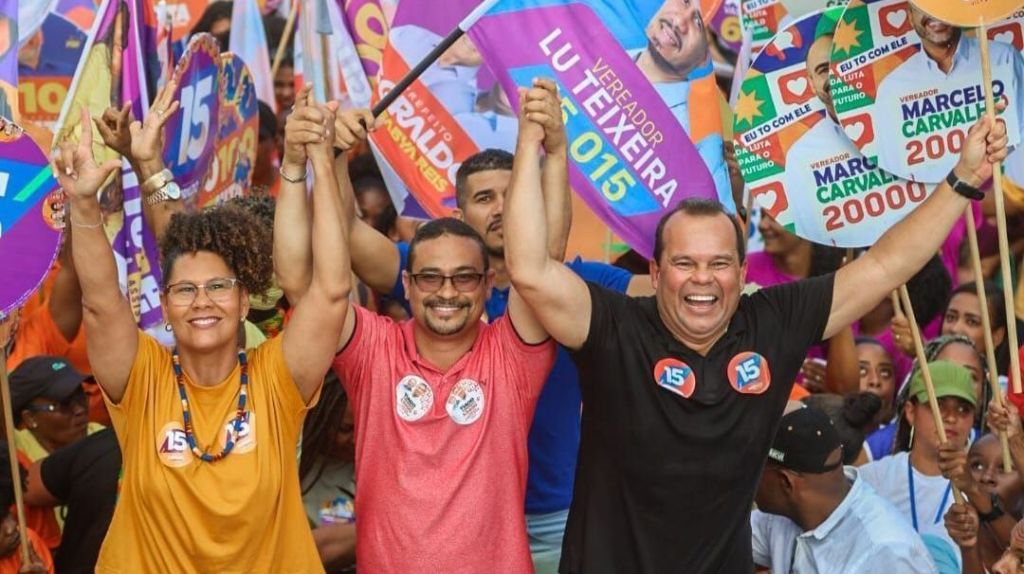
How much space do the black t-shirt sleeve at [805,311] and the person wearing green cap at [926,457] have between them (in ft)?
4.71

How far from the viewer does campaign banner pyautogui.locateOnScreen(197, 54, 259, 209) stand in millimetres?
7016

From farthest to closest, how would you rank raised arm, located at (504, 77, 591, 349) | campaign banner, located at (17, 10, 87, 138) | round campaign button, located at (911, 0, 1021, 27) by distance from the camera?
campaign banner, located at (17, 10, 87, 138) → round campaign button, located at (911, 0, 1021, 27) → raised arm, located at (504, 77, 591, 349)

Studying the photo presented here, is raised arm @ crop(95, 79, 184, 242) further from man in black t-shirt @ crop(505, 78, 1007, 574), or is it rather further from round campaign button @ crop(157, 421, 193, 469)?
man in black t-shirt @ crop(505, 78, 1007, 574)

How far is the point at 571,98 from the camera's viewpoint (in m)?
6.00

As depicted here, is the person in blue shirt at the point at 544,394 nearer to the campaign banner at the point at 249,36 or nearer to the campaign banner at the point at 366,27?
the campaign banner at the point at 366,27

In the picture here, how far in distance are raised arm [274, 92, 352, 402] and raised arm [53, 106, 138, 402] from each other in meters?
0.48

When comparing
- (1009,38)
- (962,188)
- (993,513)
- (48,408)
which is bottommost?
(993,513)

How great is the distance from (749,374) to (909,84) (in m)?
1.41

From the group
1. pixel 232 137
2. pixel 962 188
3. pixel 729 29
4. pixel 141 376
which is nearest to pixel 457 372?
pixel 141 376

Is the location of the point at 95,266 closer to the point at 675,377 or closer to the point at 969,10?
the point at 675,377

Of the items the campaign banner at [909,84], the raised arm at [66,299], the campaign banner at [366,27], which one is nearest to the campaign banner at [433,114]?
the campaign banner at [366,27]

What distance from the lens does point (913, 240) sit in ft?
16.5

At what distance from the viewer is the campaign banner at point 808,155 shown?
588 centimetres

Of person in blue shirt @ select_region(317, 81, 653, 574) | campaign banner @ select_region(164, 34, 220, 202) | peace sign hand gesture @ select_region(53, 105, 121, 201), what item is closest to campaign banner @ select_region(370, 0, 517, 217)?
campaign banner @ select_region(164, 34, 220, 202)
